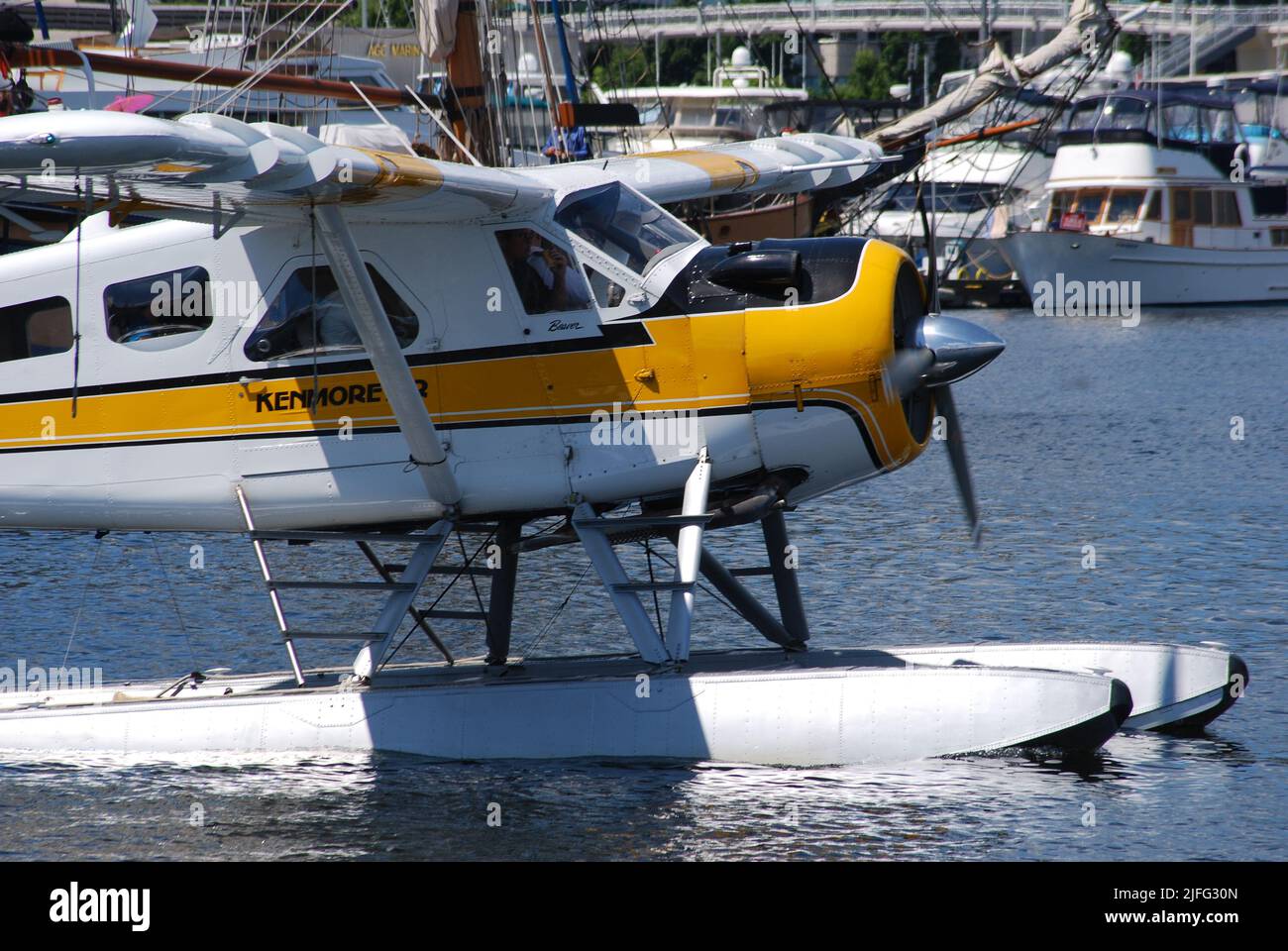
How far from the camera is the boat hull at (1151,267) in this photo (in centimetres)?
4944

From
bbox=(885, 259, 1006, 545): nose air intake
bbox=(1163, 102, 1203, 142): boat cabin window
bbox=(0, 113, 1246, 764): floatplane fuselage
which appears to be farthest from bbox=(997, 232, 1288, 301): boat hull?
bbox=(885, 259, 1006, 545): nose air intake

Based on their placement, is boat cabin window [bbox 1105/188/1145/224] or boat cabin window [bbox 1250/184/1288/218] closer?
boat cabin window [bbox 1105/188/1145/224]

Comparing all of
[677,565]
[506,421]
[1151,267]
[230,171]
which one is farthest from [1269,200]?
[230,171]

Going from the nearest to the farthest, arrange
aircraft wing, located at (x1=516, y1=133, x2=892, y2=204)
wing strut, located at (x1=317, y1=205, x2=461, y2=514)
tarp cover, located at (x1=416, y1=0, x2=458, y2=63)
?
wing strut, located at (x1=317, y1=205, x2=461, y2=514)
aircraft wing, located at (x1=516, y1=133, x2=892, y2=204)
tarp cover, located at (x1=416, y1=0, x2=458, y2=63)

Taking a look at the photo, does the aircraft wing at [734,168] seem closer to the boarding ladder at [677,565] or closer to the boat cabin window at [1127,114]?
the boarding ladder at [677,565]

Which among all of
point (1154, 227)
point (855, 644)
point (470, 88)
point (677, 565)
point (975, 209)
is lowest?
point (855, 644)

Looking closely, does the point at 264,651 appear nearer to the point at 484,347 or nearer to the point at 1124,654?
the point at 484,347

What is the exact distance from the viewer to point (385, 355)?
9.60 meters

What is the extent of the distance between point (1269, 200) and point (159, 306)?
51.5 meters

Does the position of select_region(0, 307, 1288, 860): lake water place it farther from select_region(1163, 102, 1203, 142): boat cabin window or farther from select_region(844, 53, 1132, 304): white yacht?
select_region(1163, 102, 1203, 142): boat cabin window

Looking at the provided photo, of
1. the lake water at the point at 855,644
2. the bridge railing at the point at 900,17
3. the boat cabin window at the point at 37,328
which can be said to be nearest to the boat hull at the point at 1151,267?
the lake water at the point at 855,644

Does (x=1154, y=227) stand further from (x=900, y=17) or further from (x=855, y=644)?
(x=855, y=644)

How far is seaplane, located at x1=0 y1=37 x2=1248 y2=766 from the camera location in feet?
31.5

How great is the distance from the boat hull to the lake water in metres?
23.3
